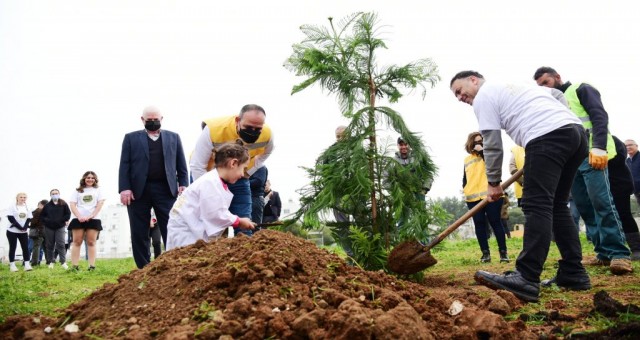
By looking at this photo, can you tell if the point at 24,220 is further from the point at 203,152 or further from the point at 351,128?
the point at 351,128

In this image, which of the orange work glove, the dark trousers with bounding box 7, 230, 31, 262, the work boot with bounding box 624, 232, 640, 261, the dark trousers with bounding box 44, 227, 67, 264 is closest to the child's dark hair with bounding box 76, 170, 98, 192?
the dark trousers with bounding box 44, 227, 67, 264

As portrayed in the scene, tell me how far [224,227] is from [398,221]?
1.83 m

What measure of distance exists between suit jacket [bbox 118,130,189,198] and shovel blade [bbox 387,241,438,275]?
9.28 feet

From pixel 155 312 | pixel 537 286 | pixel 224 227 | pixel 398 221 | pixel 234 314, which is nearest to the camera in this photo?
pixel 234 314

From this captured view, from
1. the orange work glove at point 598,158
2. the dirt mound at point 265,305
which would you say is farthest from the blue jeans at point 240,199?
the orange work glove at point 598,158

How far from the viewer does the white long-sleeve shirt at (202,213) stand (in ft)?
14.2

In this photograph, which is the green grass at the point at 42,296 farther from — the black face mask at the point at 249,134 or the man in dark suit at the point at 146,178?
the black face mask at the point at 249,134

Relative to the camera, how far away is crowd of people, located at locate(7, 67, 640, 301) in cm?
341

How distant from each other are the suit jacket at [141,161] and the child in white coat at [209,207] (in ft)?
3.89

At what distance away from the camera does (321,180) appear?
5.04 m

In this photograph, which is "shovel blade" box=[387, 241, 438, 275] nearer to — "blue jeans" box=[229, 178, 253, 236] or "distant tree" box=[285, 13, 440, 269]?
"distant tree" box=[285, 13, 440, 269]

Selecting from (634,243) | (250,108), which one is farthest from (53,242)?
(634,243)

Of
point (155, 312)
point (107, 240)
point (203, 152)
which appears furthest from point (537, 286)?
point (107, 240)

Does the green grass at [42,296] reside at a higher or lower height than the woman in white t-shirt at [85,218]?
lower
